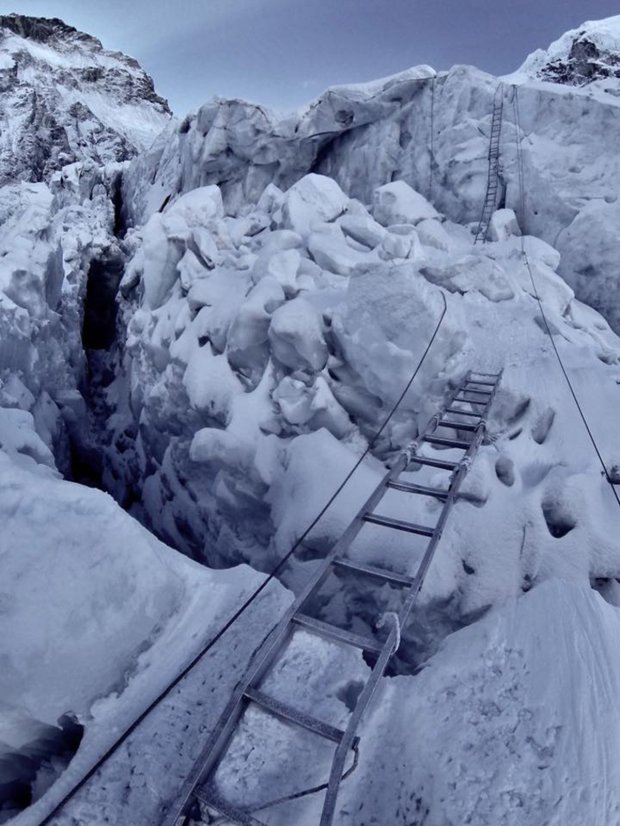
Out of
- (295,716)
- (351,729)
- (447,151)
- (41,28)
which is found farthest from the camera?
(41,28)

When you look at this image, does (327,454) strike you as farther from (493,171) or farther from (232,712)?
(493,171)


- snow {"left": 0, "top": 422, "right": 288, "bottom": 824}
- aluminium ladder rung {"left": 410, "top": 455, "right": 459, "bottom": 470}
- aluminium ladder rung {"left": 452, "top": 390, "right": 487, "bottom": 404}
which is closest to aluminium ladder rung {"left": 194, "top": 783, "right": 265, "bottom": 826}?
snow {"left": 0, "top": 422, "right": 288, "bottom": 824}

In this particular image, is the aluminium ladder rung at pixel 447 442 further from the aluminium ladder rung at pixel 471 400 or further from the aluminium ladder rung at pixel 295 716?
the aluminium ladder rung at pixel 295 716

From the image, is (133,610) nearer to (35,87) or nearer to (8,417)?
(8,417)

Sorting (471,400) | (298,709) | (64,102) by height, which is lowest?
(298,709)

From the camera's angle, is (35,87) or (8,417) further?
(35,87)

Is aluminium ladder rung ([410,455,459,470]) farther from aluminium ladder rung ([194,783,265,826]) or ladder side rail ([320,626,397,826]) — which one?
aluminium ladder rung ([194,783,265,826])

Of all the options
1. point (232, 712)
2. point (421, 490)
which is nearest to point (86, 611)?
point (232, 712)

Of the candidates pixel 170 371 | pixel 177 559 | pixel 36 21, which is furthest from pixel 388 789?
pixel 36 21
